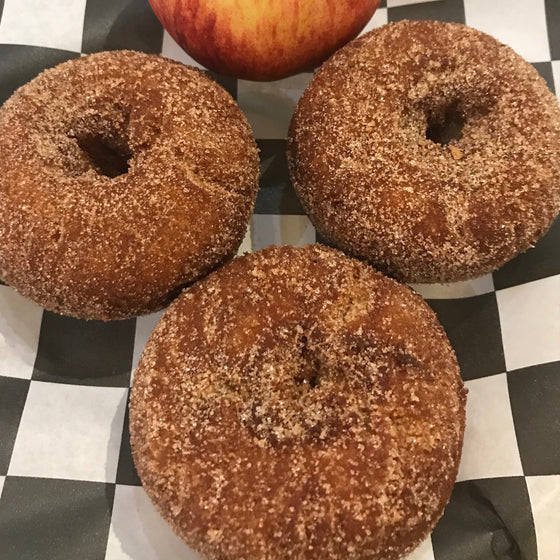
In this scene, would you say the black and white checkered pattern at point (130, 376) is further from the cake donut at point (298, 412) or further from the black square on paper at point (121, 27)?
the cake donut at point (298, 412)

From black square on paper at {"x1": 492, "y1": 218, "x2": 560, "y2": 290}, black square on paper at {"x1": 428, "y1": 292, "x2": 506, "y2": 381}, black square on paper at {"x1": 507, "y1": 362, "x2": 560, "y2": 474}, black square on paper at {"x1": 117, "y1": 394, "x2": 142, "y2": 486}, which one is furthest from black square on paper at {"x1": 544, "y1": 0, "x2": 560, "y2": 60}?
black square on paper at {"x1": 117, "y1": 394, "x2": 142, "y2": 486}

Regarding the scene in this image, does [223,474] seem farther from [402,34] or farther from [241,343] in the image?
[402,34]

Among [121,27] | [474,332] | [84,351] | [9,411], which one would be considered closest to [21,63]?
[121,27]

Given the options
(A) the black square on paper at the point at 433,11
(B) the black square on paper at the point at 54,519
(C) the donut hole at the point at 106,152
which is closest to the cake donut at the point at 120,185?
(C) the donut hole at the point at 106,152

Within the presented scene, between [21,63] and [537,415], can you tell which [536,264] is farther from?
[21,63]

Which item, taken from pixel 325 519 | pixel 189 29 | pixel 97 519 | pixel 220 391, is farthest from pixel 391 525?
pixel 189 29

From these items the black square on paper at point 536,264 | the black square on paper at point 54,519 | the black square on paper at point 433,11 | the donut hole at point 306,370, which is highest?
the black square on paper at point 433,11
